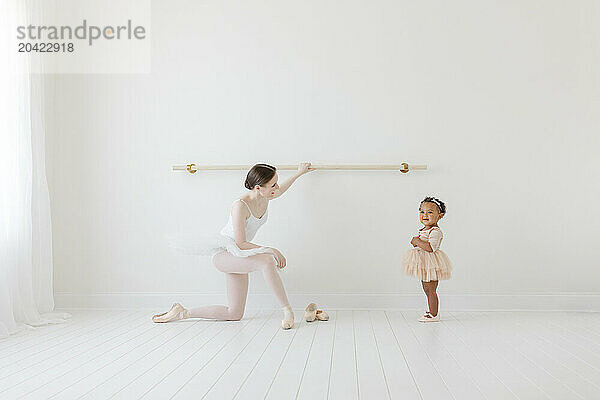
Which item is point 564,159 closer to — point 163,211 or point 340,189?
point 340,189

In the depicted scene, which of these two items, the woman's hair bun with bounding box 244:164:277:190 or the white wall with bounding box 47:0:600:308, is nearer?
the woman's hair bun with bounding box 244:164:277:190

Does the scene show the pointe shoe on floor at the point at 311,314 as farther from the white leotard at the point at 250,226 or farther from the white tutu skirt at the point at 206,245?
the white leotard at the point at 250,226

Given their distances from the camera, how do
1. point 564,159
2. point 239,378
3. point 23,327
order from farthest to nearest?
point 564,159 < point 23,327 < point 239,378

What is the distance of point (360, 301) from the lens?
13.0 feet

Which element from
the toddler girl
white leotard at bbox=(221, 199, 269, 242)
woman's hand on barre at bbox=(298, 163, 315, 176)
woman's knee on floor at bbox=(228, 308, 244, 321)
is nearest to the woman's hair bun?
white leotard at bbox=(221, 199, 269, 242)

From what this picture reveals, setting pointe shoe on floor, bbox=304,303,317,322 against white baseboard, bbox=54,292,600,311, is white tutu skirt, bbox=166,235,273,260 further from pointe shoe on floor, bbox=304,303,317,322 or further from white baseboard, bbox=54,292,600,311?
white baseboard, bbox=54,292,600,311

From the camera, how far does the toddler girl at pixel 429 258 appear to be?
3580 millimetres

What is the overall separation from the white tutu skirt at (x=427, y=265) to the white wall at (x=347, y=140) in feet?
1.14

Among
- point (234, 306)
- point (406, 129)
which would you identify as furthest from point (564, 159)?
point (234, 306)

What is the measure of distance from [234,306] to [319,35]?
1588mm

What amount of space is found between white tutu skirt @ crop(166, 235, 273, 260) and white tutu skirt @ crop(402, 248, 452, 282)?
716 mm

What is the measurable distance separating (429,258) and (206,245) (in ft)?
3.72

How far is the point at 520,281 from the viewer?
13.0 feet

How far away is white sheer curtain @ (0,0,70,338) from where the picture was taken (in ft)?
11.3
